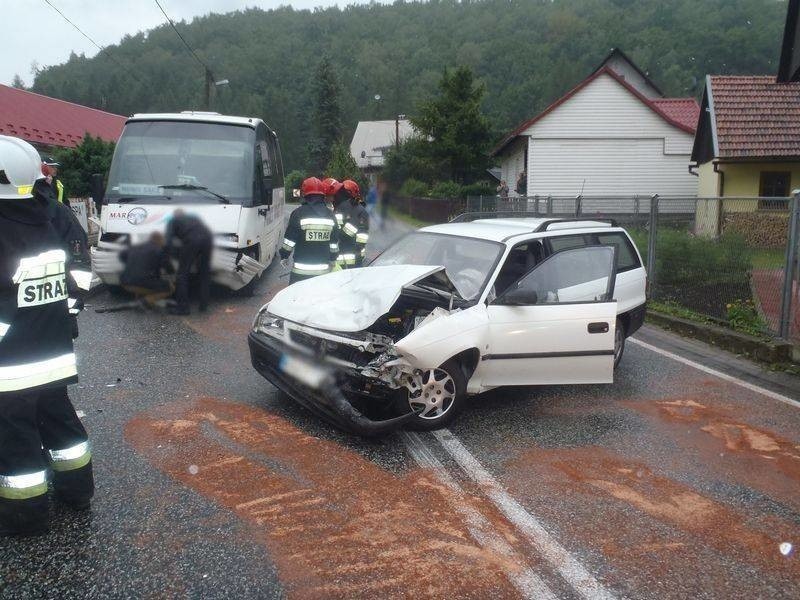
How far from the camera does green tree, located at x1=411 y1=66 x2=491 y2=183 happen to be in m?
36.9

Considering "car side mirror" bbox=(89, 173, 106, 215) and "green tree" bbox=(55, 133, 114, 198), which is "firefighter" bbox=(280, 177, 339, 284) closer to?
"car side mirror" bbox=(89, 173, 106, 215)

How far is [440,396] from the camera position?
5.42 metres

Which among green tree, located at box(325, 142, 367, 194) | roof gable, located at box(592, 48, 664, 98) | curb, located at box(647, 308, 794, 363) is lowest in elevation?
curb, located at box(647, 308, 794, 363)

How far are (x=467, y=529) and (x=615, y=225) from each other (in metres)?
4.73

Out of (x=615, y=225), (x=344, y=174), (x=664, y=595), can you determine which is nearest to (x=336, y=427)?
(x=664, y=595)

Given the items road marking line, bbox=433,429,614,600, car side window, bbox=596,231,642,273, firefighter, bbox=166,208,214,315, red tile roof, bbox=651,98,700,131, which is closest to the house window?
red tile roof, bbox=651,98,700,131

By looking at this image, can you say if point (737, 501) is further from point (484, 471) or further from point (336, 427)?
point (336, 427)

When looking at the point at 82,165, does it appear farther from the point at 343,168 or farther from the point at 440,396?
the point at 343,168

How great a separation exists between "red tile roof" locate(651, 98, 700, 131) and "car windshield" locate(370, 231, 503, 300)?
30.6 meters

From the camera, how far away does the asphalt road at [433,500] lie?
11.3 feet

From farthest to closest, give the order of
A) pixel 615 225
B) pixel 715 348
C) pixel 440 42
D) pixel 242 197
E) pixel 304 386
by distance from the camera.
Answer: pixel 440 42 < pixel 242 197 < pixel 715 348 < pixel 615 225 < pixel 304 386

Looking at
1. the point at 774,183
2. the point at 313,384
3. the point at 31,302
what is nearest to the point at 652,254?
the point at 313,384

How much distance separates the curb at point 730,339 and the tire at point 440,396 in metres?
4.51

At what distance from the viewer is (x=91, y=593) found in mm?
3275
